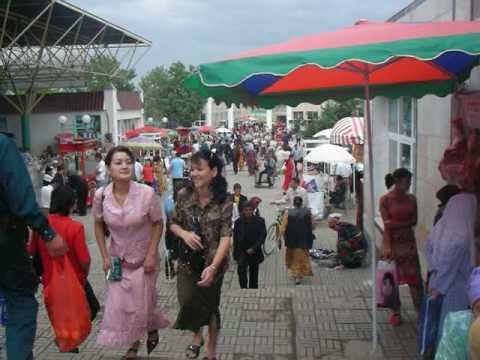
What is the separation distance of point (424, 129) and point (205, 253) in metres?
4.82

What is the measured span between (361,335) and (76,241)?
98.4 inches

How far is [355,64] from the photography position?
15.0 feet

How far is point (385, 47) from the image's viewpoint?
3.64 metres

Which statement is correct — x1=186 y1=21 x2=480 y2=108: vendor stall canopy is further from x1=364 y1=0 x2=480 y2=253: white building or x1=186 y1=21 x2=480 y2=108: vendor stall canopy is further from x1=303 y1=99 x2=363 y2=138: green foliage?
x1=303 y1=99 x2=363 y2=138: green foliage

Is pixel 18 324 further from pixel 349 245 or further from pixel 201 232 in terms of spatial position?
pixel 349 245

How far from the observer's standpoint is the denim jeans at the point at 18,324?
3.39 metres

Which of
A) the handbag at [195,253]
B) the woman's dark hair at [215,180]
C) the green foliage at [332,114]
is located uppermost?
the green foliage at [332,114]

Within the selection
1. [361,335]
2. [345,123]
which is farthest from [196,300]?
[345,123]

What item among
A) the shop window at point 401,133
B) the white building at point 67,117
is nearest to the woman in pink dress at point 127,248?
the shop window at point 401,133

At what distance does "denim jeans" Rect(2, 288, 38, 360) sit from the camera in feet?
11.1

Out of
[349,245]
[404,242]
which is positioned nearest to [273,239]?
[349,245]

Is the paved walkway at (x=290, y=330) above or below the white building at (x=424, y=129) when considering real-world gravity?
below

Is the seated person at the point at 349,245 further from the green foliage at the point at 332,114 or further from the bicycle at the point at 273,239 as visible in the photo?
the green foliage at the point at 332,114

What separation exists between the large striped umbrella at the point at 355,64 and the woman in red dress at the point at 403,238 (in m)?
0.69
